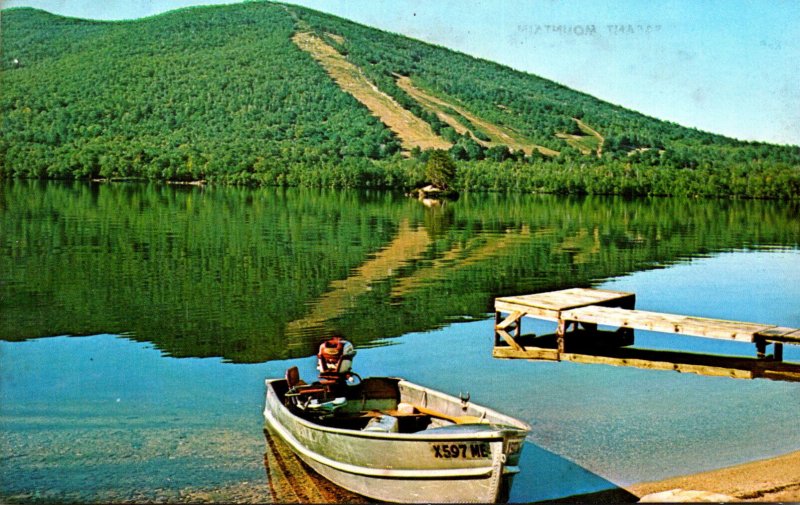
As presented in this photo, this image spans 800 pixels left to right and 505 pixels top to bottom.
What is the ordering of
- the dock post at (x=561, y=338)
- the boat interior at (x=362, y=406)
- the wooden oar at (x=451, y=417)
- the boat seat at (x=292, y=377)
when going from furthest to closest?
the dock post at (x=561, y=338) < the boat seat at (x=292, y=377) < the boat interior at (x=362, y=406) < the wooden oar at (x=451, y=417)

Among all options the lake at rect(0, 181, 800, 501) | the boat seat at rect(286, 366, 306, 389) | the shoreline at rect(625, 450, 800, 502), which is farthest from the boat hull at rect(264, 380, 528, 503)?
the shoreline at rect(625, 450, 800, 502)

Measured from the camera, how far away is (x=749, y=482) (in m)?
13.0

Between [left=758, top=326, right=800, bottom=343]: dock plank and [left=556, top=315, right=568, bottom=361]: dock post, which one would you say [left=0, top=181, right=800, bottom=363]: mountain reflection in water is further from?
[left=758, top=326, right=800, bottom=343]: dock plank

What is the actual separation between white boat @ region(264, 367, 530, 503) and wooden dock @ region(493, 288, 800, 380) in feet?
18.4

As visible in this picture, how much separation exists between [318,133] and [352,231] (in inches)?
3882

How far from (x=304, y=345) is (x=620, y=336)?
727cm

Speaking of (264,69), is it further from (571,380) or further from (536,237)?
(571,380)

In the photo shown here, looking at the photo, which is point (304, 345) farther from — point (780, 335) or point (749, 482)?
point (749, 482)

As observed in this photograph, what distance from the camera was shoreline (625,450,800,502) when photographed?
12.3m

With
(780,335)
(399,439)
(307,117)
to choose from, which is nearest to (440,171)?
(307,117)

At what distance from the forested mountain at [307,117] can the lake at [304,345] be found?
56810 mm

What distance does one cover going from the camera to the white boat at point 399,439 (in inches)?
466

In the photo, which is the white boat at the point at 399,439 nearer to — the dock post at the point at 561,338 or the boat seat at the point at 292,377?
the boat seat at the point at 292,377

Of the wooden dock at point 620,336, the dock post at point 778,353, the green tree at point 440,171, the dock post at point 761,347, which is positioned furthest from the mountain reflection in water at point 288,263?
the green tree at point 440,171
